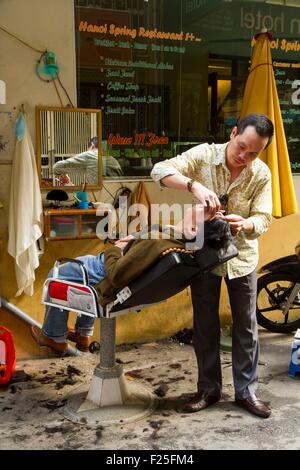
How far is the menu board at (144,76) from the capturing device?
3.72 meters

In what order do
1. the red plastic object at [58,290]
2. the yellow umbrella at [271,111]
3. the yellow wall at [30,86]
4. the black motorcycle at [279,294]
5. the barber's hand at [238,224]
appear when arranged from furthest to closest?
1. the black motorcycle at [279,294]
2. the yellow umbrella at [271,111]
3. the yellow wall at [30,86]
4. the red plastic object at [58,290]
5. the barber's hand at [238,224]

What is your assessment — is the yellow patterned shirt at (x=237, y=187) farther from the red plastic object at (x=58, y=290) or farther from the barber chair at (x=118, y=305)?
the red plastic object at (x=58, y=290)

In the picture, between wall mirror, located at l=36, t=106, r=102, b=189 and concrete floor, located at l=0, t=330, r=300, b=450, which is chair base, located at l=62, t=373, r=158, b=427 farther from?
wall mirror, located at l=36, t=106, r=102, b=189

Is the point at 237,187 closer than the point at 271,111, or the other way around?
the point at 237,187

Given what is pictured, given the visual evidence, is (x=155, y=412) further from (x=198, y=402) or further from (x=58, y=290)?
(x=58, y=290)

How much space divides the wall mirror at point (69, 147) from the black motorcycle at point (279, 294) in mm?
1643

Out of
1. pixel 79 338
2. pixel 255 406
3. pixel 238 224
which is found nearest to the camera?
pixel 238 224

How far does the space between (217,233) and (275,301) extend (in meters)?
2.04

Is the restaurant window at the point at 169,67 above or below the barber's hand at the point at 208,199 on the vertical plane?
above

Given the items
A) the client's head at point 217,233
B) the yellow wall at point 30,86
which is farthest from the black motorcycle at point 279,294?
the client's head at point 217,233

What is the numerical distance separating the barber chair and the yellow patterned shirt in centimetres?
24

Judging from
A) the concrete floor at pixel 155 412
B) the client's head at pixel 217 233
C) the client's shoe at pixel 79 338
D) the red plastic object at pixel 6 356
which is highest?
the client's head at pixel 217 233

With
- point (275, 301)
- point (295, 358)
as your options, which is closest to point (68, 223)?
point (295, 358)

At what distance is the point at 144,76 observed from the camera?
3.93 m
